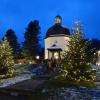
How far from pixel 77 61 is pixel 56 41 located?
1213 inches

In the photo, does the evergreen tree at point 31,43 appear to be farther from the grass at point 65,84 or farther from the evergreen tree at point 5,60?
the grass at point 65,84

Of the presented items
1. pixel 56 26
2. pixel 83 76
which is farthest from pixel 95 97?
pixel 56 26

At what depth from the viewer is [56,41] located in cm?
6038

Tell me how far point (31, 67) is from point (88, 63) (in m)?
18.6

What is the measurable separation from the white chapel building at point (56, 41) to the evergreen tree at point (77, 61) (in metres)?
28.5

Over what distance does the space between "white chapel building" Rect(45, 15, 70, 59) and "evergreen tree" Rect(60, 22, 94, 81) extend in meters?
28.5

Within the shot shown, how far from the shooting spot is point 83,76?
29266 mm

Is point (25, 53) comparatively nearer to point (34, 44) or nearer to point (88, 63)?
point (34, 44)

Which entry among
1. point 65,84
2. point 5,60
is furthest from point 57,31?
point 65,84

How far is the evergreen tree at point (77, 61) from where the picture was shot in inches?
1158

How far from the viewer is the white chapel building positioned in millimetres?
59359

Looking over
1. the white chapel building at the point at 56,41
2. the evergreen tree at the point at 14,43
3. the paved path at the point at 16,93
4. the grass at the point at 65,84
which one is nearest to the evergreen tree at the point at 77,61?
the grass at the point at 65,84

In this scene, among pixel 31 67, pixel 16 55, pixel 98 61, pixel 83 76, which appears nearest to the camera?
pixel 83 76

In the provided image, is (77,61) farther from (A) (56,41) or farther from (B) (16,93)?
(A) (56,41)
